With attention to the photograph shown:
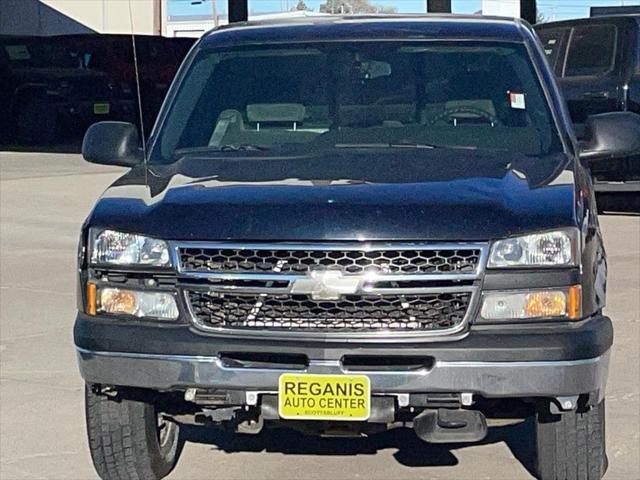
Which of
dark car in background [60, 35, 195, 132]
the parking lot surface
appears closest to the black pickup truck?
the parking lot surface

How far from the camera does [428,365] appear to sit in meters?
4.58

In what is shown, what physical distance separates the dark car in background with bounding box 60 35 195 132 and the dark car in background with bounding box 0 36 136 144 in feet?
0.61

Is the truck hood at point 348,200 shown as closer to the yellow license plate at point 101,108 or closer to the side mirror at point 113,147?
the side mirror at point 113,147

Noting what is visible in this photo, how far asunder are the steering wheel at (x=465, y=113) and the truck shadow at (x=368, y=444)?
52.2 inches

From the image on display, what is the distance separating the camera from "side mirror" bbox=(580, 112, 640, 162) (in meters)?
5.84

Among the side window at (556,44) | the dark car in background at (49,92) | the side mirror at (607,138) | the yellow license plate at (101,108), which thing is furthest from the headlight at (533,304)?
the yellow license plate at (101,108)

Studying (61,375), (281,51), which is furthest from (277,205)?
(61,375)

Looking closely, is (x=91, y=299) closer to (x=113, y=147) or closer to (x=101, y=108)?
(x=113, y=147)

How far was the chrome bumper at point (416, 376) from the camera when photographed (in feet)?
14.9

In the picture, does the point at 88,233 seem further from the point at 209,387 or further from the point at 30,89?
the point at 30,89

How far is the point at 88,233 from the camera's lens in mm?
4863

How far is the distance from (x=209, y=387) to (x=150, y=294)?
383mm

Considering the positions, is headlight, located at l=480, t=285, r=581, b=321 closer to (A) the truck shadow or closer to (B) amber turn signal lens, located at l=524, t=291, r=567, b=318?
(B) amber turn signal lens, located at l=524, t=291, r=567, b=318

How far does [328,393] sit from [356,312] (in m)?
0.29
